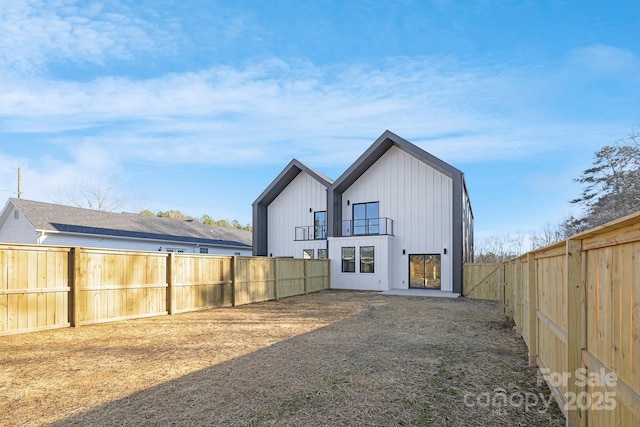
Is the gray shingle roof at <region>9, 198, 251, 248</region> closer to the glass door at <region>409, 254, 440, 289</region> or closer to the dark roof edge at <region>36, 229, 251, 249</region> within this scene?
the dark roof edge at <region>36, 229, 251, 249</region>

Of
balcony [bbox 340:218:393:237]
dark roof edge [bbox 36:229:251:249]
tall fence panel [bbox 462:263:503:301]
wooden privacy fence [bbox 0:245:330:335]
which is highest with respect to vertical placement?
balcony [bbox 340:218:393:237]

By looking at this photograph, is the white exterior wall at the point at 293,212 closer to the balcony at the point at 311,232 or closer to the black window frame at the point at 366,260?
the balcony at the point at 311,232

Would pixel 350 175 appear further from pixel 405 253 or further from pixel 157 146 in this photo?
pixel 157 146

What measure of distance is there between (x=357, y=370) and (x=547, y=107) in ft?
57.6

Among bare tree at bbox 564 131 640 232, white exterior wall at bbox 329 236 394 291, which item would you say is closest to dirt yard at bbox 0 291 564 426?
white exterior wall at bbox 329 236 394 291

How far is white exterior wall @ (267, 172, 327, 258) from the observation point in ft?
77.6

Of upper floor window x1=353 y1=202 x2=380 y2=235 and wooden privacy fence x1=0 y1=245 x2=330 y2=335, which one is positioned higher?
upper floor window x1=353 y1=202 x2=380 y2=235

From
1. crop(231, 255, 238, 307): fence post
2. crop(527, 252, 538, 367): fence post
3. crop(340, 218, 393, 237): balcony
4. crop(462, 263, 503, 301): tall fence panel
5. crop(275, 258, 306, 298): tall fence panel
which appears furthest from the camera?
crop(340, 218, 393, 237): balcony

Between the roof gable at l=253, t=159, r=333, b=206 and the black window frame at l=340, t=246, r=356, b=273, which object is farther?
the roof gable at l=253, t=159, r=333, b=206

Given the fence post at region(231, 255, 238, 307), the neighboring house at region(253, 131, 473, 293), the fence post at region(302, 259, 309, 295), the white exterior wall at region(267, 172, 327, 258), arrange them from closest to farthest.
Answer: the fence post at region(231, 255, 238, 307) → the fence post at region(302, 259, 309, 295) → the neighboring house at region(253, 131, 473, 293) → the white exterior wall at region(267, 172, 327, 258)

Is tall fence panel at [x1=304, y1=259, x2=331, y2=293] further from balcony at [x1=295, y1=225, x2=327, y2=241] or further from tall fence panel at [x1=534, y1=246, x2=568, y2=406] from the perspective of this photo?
tall fence panel at [x1=534, y1=246, x2=568, y2=406]

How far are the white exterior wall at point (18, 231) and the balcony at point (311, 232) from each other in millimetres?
14498

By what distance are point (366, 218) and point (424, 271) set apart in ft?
14.9

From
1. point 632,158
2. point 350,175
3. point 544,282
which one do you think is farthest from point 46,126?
point 632,158
